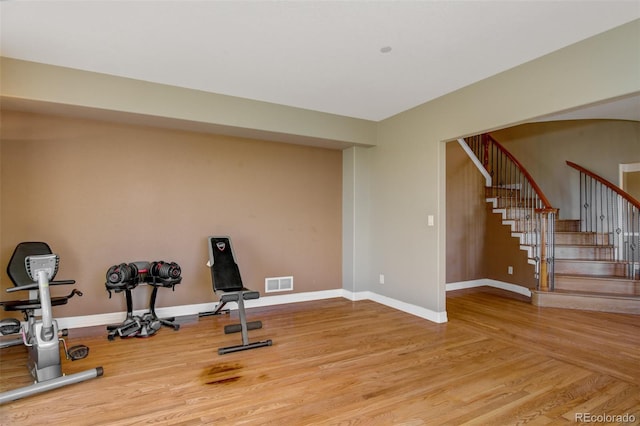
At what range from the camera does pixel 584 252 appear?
18.5 feet

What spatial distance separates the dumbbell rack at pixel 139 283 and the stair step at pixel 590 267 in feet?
18.6

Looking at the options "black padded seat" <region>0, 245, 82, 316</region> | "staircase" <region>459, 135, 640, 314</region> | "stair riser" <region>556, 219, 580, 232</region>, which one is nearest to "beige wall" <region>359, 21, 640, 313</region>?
"staircase" <region>459, 135, 640, 314</region>

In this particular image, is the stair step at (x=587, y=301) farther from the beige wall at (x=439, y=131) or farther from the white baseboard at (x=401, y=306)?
the white baseboard at (x=401, y=306)

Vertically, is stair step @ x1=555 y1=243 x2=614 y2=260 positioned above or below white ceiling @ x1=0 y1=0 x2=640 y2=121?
below

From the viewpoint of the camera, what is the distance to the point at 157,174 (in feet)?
14.3

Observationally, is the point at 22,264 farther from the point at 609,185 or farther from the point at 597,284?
the point at 609,185

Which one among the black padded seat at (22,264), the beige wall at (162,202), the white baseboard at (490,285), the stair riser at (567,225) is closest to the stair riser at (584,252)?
the stair riser at (567,225)

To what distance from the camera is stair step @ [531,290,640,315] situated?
4.64 m

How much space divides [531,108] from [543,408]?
8.14 feet

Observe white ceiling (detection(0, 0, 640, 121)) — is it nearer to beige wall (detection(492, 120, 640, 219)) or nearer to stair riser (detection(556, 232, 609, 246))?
stair riser (detection(556, 232, 609, 246))

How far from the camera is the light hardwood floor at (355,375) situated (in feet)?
7.38

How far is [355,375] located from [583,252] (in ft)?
16.2

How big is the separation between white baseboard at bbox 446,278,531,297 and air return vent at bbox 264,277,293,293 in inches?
110

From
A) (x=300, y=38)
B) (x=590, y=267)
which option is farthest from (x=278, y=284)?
(x=590, y=267)
